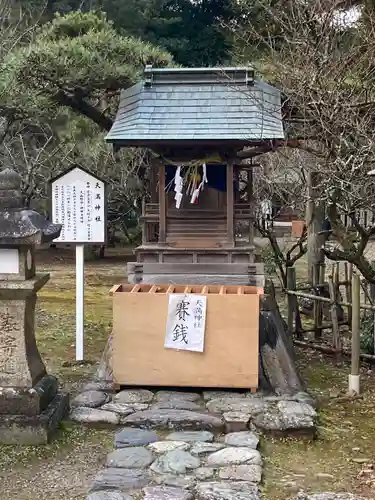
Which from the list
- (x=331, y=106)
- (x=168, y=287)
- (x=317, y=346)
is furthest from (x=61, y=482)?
(x=317, y=346)

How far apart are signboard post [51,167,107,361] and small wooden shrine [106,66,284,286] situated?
68 cm

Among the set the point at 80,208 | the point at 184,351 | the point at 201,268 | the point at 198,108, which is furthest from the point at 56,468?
the point at 198,108

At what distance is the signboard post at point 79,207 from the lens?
707 centimetres

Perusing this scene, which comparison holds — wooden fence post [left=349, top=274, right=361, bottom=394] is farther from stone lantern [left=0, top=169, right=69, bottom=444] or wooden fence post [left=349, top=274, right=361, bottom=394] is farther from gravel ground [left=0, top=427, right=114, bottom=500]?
stone lantern [left=0, top=169, right=69, bottom=444]

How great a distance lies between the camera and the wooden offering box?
6016 mm

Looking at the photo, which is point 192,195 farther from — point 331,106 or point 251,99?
point 331,106

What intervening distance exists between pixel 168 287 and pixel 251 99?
273cm

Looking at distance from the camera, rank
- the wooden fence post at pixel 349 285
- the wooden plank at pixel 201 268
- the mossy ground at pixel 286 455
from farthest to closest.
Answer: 1. the wooden fence post at pixel 349 285
2. the wooden plank at pixel 201 268
3. the mossy ground at pixel 286 455

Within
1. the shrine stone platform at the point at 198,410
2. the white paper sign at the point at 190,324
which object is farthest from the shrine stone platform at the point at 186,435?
the white paper sign at the point at 190,324

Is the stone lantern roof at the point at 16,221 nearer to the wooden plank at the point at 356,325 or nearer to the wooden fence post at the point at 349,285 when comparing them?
the wooden plank at the point at 356,325

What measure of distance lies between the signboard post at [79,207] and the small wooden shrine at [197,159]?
26.9 inches

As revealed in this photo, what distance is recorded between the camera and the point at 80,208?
7.08 metres

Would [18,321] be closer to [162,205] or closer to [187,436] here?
[187,436]

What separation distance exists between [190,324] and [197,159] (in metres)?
2.55
